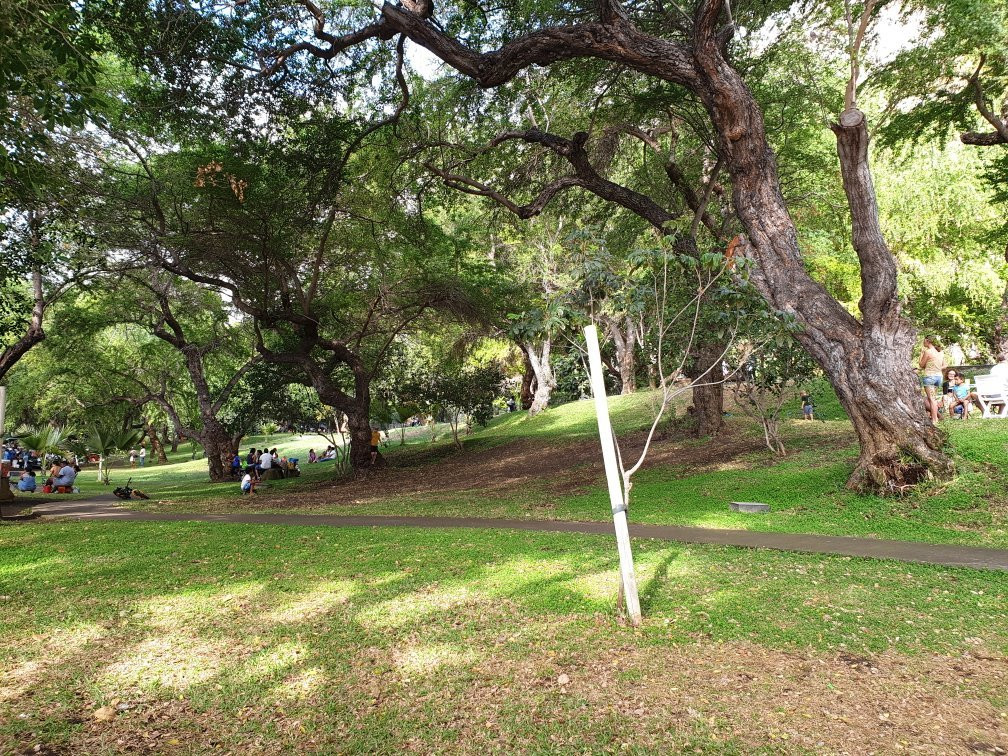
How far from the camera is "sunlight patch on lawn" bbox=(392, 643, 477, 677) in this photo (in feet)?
14.2

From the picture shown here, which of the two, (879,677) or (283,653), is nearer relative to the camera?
(879,677)

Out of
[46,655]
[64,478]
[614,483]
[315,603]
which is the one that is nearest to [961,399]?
[614,483]

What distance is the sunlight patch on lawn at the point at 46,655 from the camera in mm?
4211

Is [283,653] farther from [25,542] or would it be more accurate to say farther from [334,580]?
[25,542]

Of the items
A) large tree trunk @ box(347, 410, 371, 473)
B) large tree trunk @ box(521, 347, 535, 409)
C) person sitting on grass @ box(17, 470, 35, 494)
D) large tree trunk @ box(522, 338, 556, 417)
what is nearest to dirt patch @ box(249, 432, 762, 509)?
large tree trunk @ box(347, 410, 371, 473)

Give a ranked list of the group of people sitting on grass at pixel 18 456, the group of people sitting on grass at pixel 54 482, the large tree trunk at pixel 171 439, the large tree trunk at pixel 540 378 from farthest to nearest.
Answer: the large tree trunk at pixel 171 439 → the group of people sitting on grass at pixel 18 456 → the large tree trunk at pixel 540 378 → the group of people sitting on grass at pixel 54 482

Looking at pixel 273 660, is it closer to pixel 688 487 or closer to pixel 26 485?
pixel 688 487

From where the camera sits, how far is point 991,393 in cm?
1358

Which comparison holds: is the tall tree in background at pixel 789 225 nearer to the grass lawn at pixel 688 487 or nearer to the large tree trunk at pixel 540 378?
the grass lawn at pixel 688 487

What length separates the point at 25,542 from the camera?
9062 millimetres

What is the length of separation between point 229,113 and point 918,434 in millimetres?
12218

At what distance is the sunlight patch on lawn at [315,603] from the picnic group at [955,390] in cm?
871

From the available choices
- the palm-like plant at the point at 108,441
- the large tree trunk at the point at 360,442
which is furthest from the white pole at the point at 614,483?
the palm-like plant at the point at 108,441

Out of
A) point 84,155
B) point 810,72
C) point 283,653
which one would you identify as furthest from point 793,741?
point 84,155
